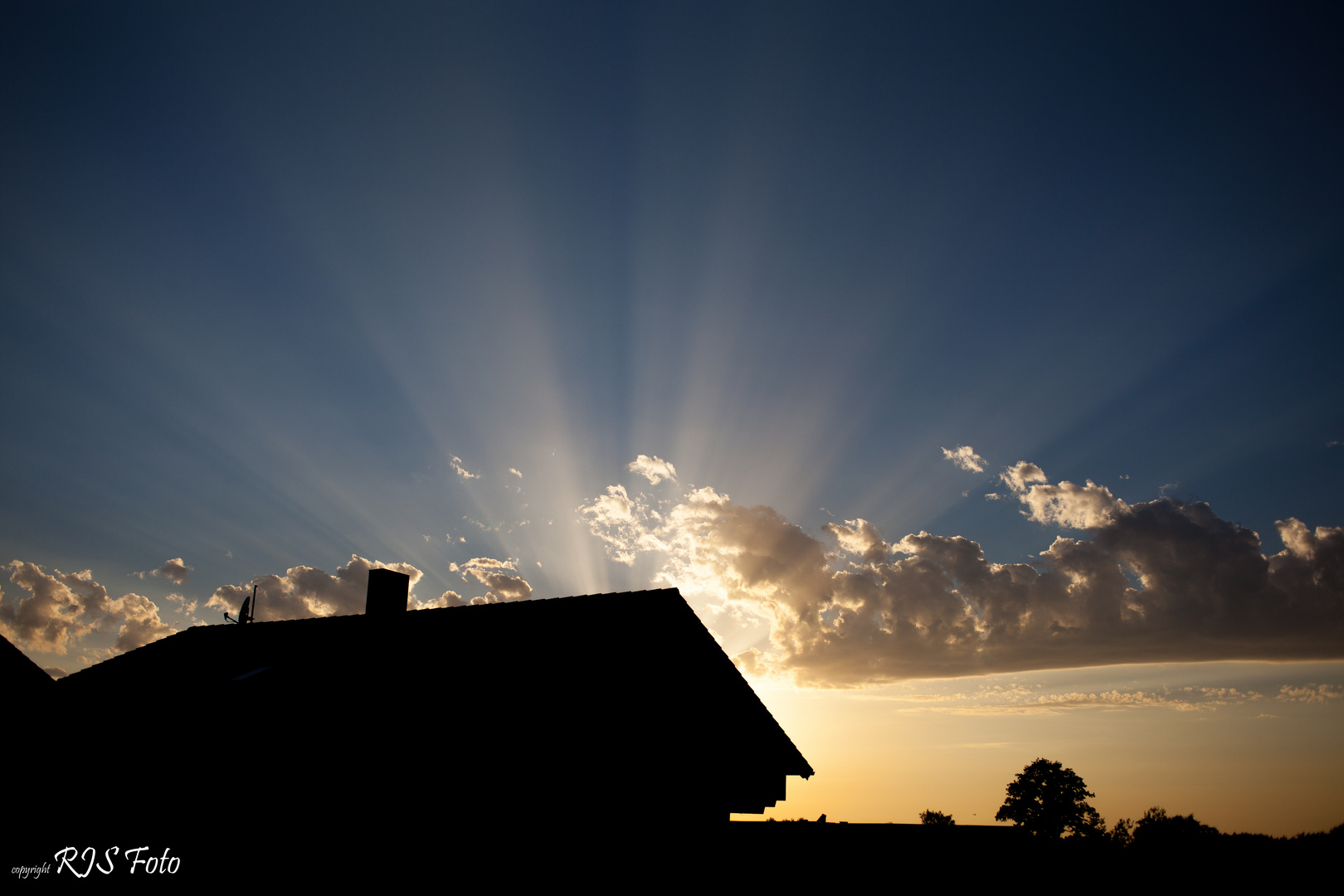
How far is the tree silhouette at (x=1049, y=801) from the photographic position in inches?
2544

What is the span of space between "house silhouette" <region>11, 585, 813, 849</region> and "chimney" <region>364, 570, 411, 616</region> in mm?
2230

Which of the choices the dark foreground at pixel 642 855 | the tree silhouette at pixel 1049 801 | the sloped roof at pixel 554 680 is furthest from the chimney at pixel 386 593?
the tree silhouette at pixel 1049 801

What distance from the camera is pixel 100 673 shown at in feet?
71.0

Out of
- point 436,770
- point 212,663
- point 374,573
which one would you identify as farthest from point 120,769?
point 436,770

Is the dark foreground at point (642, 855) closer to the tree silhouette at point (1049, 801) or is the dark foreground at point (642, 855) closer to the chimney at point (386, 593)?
the chimney at point (386, 593)

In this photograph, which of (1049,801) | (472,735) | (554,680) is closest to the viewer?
(472,735)

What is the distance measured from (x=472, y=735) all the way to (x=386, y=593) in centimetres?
775

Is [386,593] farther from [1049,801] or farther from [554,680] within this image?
[1049,801]

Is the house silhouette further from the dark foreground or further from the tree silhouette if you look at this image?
the tree silhouette

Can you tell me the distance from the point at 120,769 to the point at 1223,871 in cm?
2282

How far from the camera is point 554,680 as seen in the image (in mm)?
14461

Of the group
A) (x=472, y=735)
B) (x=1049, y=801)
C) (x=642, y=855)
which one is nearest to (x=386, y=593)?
(x=472, y=735)

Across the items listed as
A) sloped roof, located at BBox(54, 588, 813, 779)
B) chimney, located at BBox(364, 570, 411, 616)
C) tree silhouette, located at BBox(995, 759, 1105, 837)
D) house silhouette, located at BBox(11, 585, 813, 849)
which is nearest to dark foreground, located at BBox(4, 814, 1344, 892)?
house silhouette, located at BBox(11, 585, 813, 849)

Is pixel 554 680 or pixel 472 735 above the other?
pixel 554 680
